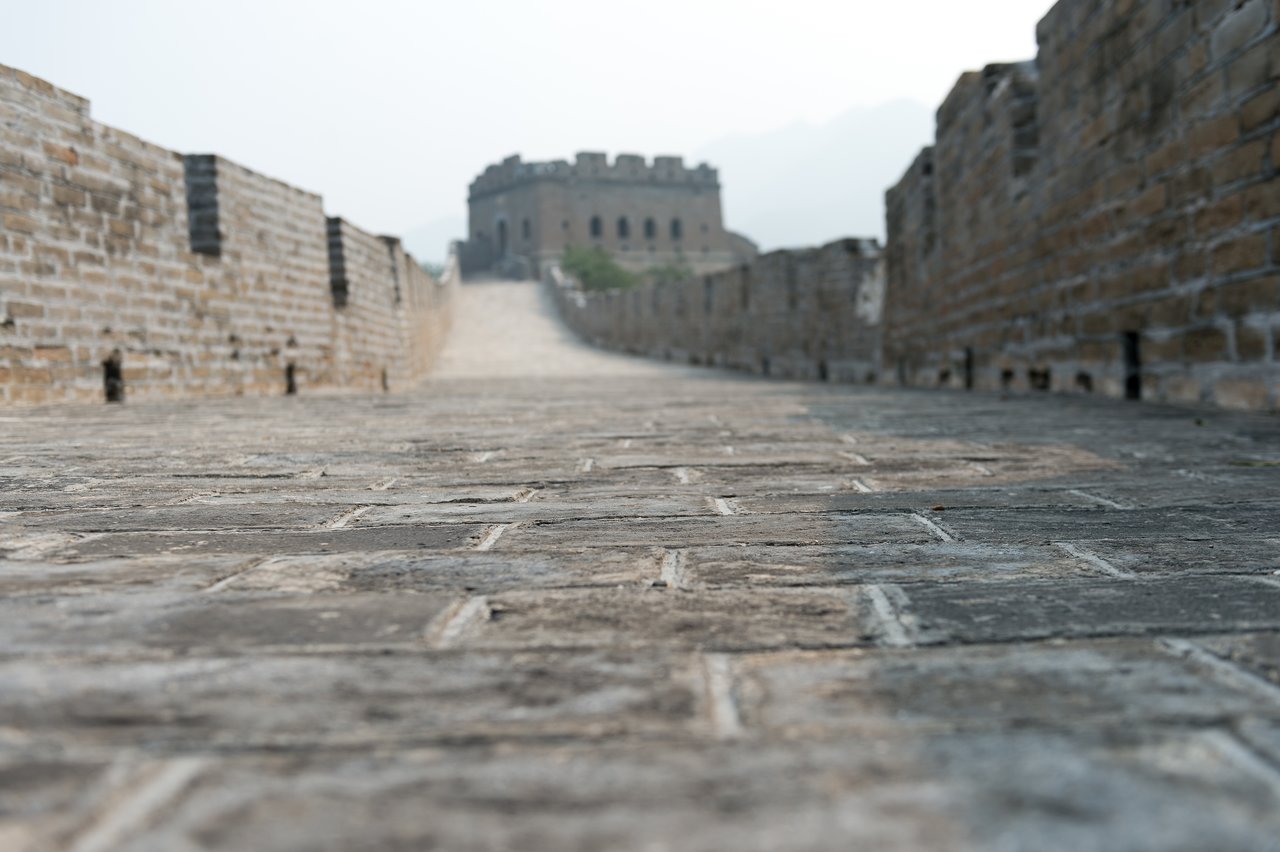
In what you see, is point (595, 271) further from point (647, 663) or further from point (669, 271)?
point (647, 663)

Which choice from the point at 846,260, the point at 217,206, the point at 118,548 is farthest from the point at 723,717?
the point at 846,260

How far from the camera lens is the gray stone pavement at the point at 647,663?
2.66 feet

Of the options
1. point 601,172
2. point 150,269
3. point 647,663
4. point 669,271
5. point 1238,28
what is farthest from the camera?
point 601,172

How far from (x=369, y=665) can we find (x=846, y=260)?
13.2m

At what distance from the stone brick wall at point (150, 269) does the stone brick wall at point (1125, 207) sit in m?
6.70

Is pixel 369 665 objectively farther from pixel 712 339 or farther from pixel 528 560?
pixel 712 339

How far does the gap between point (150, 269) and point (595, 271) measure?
33.3 metres

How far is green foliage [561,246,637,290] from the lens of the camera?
132 feet

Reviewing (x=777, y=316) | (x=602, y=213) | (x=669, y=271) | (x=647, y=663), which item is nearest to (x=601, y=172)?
(x=602, y=213)

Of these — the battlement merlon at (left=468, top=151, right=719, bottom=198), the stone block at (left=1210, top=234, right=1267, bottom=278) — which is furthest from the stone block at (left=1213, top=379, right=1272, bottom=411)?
the battlement merlon at (left=468, top=151, right=719, bottom=198)

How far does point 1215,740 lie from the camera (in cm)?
93

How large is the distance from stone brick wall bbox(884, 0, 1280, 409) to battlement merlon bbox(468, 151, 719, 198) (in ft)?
137

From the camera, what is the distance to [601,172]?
49906 millimetres

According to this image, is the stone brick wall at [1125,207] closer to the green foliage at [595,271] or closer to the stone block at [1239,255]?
the stone block at [1239,255]
